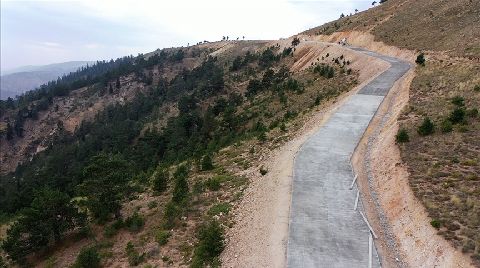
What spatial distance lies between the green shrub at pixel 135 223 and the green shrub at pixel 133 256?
186cm

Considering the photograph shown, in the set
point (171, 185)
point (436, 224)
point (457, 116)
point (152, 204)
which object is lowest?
point (152, 204)

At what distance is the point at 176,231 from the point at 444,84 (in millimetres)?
21608

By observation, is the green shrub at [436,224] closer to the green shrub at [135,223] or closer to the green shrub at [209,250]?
the green shrub at [209,250]

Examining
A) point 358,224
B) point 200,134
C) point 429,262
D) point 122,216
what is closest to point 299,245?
point 358,224

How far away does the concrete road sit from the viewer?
1368cm

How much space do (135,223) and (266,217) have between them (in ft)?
23.8

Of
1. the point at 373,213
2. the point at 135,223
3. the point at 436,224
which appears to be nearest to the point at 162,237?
the point at 135,223

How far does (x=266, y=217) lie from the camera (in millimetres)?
16688

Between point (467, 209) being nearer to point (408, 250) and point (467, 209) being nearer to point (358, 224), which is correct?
A: point (408, 250)

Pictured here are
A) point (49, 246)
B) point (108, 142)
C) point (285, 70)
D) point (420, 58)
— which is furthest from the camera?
point (108, 142)

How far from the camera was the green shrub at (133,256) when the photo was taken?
53.8ft

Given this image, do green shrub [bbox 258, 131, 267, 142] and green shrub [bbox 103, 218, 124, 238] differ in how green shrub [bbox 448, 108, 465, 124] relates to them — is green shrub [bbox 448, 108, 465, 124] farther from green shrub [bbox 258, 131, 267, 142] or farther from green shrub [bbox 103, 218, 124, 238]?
green shrub [bbox 103, 218, 124, 238]

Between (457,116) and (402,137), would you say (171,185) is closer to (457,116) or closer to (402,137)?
(402,137)

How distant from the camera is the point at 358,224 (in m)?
15.7
